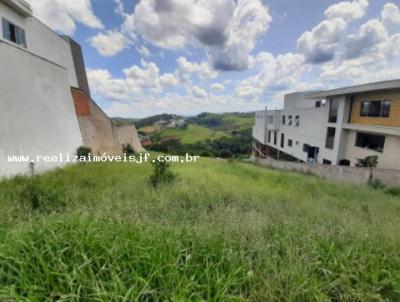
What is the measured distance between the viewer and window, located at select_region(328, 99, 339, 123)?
15418mm

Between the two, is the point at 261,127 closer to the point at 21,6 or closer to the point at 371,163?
the point at 371,163

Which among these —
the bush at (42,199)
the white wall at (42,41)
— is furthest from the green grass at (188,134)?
the bush at (42,199)

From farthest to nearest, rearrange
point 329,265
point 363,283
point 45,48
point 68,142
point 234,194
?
point 45,48 → point 68,142 → point 234,194 → point 329,265 → point 363,283

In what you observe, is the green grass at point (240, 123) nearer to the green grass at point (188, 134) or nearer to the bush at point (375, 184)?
the green grass at point (188, 134)

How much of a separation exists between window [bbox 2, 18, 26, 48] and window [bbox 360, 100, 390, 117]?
18702mm

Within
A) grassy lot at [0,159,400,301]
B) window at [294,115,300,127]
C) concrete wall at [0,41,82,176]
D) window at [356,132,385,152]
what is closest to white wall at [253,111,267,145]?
window at [294,115,300,127]

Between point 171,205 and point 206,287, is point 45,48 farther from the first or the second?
point 206,287

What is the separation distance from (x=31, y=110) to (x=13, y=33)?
4211mm

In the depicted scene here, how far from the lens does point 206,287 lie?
59.1 inches

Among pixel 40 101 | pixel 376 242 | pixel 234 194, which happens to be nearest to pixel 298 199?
pixel 234 194

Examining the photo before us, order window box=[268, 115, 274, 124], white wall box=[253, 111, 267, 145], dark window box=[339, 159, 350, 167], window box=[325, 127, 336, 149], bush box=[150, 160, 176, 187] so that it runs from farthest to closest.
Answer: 1. white wall box=[253, 111, 267, 145]
2. window box=[268, 115, 274, 124]
3. window box=[325, 127, 336, 149]
4. dark window box=[339, 159, 350, 167]
5. bush box=[150, 160, 176, 187]

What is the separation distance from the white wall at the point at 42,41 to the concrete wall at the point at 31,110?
1168 millimetres

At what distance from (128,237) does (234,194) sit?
3068 millimetres

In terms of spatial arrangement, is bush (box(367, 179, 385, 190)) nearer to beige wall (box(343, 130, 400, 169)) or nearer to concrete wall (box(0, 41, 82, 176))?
beige wall (box(343, 130, 400, 169))
